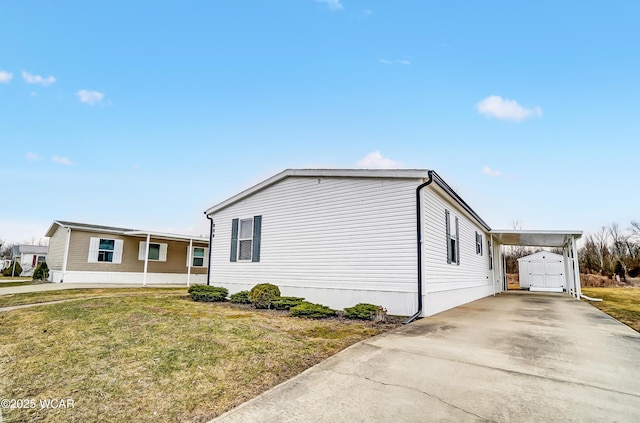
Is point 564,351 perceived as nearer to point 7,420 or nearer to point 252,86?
point 7,420

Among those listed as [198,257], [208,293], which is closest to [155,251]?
[198,257]

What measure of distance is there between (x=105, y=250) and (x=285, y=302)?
16115 millimetres

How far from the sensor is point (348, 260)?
914 cm

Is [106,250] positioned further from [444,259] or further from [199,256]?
[444,259]

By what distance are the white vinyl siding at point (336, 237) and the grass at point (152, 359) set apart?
5.47ft

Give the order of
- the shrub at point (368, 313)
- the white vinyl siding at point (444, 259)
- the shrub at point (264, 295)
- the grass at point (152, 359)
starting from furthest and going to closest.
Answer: the shrub at point (264, 295)
the white vinyl siding at point (444, 259)
the shrub at point (368, 313)
the grass at point (152, 359)

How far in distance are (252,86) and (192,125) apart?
10.5 feet

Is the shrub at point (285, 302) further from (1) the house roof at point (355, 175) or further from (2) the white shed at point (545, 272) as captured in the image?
(2) the white shed at point (545, 272)

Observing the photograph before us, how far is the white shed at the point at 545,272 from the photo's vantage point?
883 inches

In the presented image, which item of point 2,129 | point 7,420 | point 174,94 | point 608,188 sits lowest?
point 7,420

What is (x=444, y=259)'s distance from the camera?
388 inches

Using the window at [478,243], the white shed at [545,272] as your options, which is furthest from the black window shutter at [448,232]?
the white shed at [545,272]

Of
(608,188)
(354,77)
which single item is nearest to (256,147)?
(354,77)

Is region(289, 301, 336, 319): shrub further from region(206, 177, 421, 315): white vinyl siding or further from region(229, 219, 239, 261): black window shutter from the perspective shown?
region(229, 219, 239, 261): black window shutter
